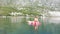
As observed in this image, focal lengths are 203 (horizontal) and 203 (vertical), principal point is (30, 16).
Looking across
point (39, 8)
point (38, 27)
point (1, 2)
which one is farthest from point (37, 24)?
point (1, 2)

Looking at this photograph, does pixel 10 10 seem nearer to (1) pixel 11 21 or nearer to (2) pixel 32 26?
(1) pixel 11 21

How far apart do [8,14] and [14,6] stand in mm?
175

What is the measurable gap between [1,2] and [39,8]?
66 cm

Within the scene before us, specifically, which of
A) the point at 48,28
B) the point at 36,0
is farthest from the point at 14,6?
the point at 48,28

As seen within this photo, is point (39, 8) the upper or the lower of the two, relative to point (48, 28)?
upper

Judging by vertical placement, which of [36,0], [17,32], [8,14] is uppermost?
[36,0]

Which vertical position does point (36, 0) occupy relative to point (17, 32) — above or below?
above

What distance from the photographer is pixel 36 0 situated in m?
3.49

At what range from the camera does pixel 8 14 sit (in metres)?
3.42

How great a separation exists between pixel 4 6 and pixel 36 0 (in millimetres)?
557

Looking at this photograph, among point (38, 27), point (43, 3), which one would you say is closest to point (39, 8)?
point (43, 3)

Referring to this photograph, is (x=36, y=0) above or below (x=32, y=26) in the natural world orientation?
above

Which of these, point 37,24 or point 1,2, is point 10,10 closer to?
point 1,2

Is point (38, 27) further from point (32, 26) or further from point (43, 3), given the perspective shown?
point (43, 3)
